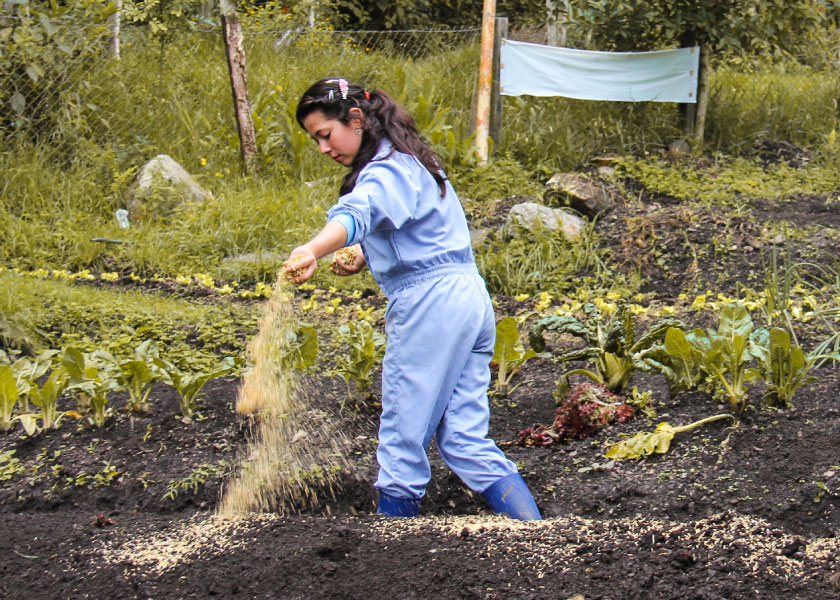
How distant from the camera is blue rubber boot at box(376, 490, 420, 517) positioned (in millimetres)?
2867

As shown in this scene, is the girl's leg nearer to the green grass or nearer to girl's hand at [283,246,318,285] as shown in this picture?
girl's hand at [283,246,318,285]

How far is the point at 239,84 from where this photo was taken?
747 centimetres

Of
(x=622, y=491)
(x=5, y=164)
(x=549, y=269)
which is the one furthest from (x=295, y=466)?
(x=5, y=164)

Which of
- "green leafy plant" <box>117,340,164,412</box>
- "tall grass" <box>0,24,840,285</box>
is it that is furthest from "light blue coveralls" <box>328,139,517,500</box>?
"tall grass" <box>0,24,840,285</box>

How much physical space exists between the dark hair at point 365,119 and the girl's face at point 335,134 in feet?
0.04

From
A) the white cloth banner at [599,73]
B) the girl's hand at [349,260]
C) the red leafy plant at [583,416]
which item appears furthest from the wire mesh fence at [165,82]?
the red leafy plant at [583,416]

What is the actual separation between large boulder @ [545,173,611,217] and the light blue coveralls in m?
4.05

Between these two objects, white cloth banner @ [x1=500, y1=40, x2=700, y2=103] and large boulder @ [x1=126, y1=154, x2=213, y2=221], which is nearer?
→ large boulder @ [x1=126, y1=154, x2=213, y2=221]

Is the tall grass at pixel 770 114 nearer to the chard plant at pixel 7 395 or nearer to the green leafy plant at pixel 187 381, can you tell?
the green leafy plant at pixel 187 381

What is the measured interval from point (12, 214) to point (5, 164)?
60 cm

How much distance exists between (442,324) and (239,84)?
528 centimetres

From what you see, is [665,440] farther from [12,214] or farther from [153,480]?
[12,214]

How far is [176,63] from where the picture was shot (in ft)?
29.1

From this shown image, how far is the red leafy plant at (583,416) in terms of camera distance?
3.39 meters
